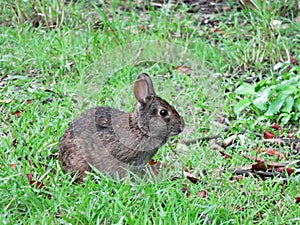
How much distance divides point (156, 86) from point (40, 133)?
118cm

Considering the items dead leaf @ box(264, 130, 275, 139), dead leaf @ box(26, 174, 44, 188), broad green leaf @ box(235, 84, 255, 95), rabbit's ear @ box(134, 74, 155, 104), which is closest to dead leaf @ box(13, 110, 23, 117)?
dead leaf @ box(26, 174, 44, 188)

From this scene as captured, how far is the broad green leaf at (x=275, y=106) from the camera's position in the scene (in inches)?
213

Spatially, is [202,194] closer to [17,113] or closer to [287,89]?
[287,89]

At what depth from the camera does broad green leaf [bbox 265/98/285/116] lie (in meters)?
5.40

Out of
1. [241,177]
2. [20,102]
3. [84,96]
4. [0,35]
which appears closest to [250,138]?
[241,177]

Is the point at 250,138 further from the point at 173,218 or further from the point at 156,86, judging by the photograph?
the point at 173,218

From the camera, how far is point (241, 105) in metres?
5.49

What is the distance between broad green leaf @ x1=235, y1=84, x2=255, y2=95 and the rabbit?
4.91 ft

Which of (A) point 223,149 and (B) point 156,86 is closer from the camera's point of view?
(A) point 223,149

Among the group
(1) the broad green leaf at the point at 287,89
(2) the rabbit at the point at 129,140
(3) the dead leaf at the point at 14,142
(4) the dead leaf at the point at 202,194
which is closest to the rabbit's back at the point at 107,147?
(2) the rabbit at the point at 129,140

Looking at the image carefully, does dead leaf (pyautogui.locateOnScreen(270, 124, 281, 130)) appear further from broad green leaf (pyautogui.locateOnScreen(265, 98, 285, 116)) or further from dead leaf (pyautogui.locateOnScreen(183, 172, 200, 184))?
dead leaf (pyautogui.locateOnScreen(183, 172, 200, 184))

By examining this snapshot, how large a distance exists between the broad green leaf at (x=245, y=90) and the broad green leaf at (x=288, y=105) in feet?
1.11

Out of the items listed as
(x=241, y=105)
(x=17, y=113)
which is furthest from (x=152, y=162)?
(x=17, y=113)

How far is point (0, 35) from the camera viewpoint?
6.79m
